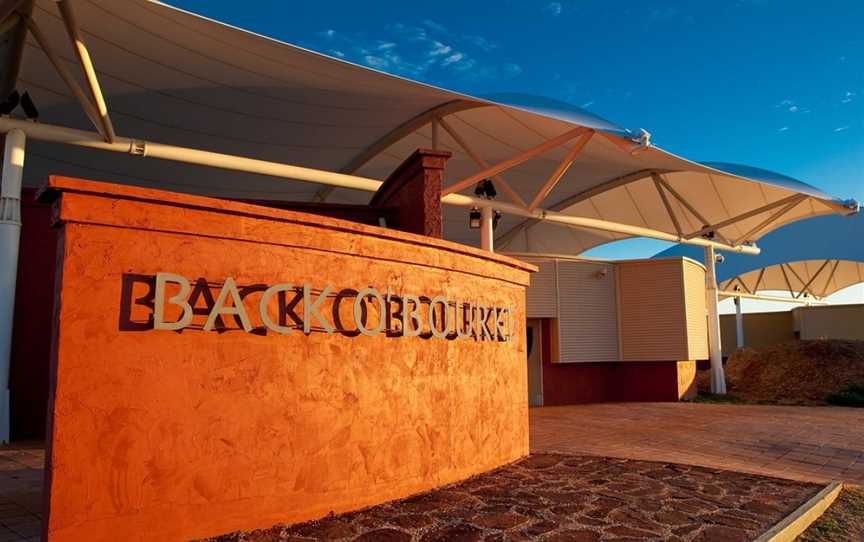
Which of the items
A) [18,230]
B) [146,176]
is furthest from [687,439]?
[146,176]

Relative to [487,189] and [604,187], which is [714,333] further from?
[487,189]

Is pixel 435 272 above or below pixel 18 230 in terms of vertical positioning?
below

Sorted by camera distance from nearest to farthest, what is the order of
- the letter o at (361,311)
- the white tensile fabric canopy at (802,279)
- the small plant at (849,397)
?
the letter o at (361,311) < the small plant at (849,397) < the white tensile fabric canopy at (802,279)

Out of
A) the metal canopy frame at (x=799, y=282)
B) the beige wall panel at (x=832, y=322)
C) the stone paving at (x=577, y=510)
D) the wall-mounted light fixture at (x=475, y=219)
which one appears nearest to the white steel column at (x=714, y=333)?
the wall-mounted light fixture at (x=475, y=219)

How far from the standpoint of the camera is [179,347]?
395cm

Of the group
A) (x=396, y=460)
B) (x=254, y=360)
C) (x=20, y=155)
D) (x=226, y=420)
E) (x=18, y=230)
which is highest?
(x=20, y=155)

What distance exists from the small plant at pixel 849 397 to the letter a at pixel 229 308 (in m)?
15.9

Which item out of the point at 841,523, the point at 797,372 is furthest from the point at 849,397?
the point at 841,523

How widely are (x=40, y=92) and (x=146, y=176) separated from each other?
15.0 ft

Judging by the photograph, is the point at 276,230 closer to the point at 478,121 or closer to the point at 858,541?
the point at 858,541

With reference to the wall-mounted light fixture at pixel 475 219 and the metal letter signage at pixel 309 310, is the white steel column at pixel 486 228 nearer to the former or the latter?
the wall-mounted light fixture at pixel 475 219

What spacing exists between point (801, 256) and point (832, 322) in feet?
22.4

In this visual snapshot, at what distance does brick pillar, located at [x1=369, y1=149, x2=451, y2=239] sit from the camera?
277 inches

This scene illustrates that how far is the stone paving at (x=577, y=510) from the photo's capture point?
4.38 m
